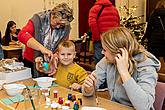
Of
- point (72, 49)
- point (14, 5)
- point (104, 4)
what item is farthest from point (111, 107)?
point (14, 5)

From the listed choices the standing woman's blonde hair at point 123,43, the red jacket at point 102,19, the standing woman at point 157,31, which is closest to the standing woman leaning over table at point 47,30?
the standing woman's blonde hair at point 123,43

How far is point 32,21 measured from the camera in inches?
104

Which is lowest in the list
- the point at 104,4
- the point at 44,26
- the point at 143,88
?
the point at 143,88

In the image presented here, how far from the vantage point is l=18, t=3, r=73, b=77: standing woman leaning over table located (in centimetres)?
249

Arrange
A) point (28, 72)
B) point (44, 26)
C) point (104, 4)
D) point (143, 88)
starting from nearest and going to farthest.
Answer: point (143, 88) → point (28, 72) → point (44, 26) → point (104, 4)

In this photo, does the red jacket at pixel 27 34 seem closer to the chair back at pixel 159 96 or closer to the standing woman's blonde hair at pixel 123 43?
the standing woman's blonde hair at pixel 123 43

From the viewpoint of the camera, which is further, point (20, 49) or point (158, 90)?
point (20, 49)

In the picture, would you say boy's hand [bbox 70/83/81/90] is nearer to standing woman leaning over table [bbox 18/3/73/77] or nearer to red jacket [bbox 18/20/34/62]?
standing woman leaning over table [bbox 18/3/73/77]

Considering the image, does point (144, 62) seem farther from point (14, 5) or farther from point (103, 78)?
point (14, 5)

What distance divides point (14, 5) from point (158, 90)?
198 inches

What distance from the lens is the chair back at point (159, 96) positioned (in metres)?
1.81

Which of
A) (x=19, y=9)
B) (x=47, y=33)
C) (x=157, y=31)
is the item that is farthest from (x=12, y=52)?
(x=157, y=31)

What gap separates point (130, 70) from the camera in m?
1.73

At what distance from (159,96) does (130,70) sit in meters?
0.28
